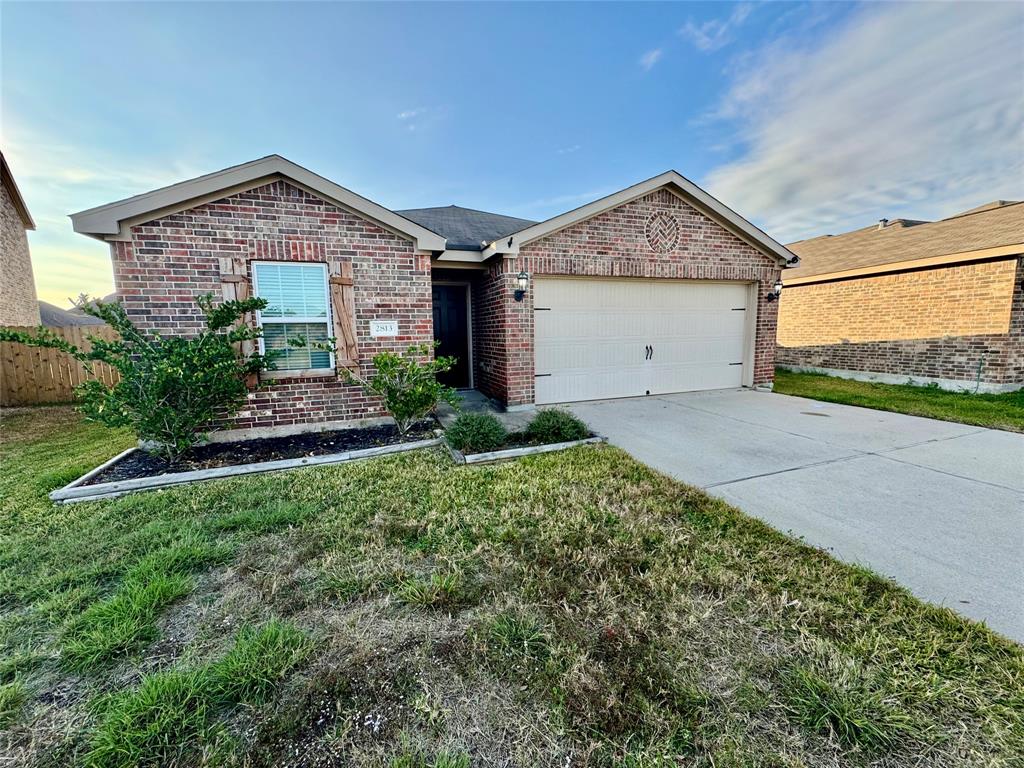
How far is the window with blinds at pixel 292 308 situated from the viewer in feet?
17.2

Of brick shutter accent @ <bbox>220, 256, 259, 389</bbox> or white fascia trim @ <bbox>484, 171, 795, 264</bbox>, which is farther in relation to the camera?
white fascia trim @ <bbox>484, 171, 795, 264</bbox>

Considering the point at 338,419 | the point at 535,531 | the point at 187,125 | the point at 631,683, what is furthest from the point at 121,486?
the point at 187,125

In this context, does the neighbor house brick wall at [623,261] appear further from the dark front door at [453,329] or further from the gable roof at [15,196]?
the gable roof at [15,196]

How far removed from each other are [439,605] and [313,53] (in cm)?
954

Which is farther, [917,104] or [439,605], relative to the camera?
[917,104]

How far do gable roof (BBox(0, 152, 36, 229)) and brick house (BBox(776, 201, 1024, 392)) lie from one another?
22.2 meters

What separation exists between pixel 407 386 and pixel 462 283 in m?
3.98

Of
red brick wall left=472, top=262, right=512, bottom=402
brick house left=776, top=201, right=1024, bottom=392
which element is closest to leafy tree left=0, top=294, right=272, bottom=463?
red brick wall left=472, top=262, right=512, bottom=402

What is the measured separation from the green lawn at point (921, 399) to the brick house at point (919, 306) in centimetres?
58

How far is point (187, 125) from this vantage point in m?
7.50

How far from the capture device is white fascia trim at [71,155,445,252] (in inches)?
177

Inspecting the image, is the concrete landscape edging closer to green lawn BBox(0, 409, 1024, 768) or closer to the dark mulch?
the dark mulch

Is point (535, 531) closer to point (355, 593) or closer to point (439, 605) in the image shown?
point (439, 605)

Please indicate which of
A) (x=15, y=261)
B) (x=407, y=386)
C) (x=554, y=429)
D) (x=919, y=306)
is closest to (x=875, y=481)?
(x=554, y=429)
